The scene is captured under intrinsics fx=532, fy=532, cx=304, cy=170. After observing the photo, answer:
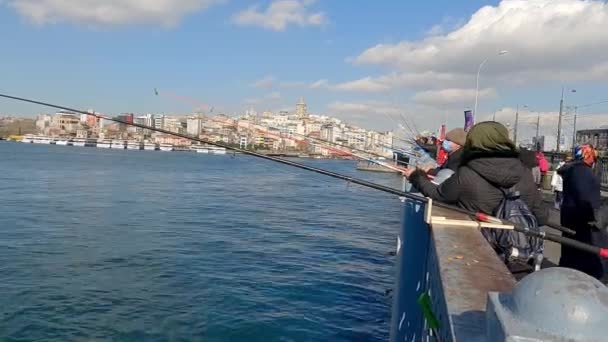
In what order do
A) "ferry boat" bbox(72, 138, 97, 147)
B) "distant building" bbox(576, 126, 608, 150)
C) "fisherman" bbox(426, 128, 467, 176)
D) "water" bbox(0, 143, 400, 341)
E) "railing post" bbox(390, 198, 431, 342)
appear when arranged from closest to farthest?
"railing post" bbox(390, 198, 431, 342) < "fisherman" bbox(426, 128, 467, 176) < "water" bbox(0, 143, 400, 341) < "ferry boat" bbox(72, 138, 97, 147) < "distant building" bbox(576, 126, 608, 150)

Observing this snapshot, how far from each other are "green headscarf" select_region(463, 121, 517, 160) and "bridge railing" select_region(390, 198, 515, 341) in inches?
20.1

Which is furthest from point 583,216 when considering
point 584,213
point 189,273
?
point 189,273

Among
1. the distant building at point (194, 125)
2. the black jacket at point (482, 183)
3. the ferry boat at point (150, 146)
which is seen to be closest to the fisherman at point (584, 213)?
the black jacket at point (482, 183)

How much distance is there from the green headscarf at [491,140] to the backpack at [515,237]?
0.62ft

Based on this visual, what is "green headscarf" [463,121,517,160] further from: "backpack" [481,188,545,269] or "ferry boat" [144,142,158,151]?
"ferry boat" [144,142,158,151]

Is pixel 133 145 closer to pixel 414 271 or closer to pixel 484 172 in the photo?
pixel 414 271

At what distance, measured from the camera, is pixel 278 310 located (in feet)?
30.0

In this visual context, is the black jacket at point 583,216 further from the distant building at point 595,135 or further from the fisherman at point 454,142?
the distant building at point 595,135

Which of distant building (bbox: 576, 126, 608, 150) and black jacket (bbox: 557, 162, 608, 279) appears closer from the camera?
black jacket (bbox: 557, 162, 608, 279)

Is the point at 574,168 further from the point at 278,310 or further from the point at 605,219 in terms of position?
the point at 278,310

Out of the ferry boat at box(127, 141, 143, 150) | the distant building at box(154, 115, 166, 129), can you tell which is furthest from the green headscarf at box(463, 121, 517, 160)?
the ferry boat at box(127, 141, 143, 150)

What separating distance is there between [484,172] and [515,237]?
460 millimetres

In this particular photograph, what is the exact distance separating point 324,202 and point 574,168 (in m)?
23.9

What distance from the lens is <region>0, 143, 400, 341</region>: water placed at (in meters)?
8.16
